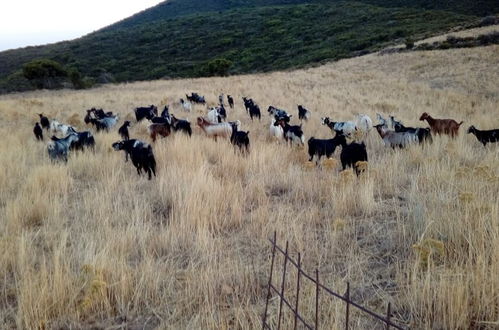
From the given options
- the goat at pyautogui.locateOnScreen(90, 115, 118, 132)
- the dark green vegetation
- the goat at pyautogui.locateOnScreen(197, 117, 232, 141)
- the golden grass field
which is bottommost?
the golden grass field

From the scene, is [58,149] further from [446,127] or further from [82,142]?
[446,127]

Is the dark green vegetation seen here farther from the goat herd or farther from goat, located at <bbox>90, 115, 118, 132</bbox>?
the goat herd

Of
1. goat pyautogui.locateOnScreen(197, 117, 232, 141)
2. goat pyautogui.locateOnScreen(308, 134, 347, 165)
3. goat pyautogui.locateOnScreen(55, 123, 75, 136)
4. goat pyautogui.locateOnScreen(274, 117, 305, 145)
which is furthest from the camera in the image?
goat pyautogui.locateOnScreen(55, 123, 75, 136)

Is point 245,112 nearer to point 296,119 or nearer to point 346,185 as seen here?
point 296,119

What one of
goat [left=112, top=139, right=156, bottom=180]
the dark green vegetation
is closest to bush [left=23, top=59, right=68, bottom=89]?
the dark green vegetation

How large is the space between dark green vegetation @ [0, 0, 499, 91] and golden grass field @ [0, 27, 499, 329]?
38.7 metres

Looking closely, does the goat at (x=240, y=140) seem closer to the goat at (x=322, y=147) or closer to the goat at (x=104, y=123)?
the goat at (x=322, y=147)

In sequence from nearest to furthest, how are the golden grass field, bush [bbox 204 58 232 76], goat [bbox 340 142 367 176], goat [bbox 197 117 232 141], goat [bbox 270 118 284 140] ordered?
the golden grass field
goat [bbox 340 142 367 176]
goat [bbox 270 118 284 140]
goat [bbox 197 117 232 141]
bush [bbox 204 58 232 76]

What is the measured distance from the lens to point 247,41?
7612 cm

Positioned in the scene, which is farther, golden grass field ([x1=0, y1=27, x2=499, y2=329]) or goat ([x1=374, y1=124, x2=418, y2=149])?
goat ([x1=374, y1=124, x2=418, y2=149])

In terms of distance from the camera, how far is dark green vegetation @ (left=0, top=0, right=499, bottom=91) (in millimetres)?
54969

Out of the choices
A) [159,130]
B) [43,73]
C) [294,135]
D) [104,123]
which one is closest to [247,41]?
[43,73]

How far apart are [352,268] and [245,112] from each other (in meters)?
15.8

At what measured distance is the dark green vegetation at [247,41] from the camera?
180 ft
